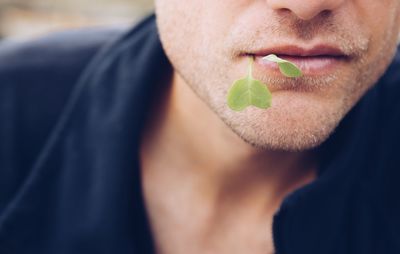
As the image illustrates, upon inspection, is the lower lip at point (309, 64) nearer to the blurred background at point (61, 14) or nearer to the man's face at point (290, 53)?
the man's face at point (290, 53)

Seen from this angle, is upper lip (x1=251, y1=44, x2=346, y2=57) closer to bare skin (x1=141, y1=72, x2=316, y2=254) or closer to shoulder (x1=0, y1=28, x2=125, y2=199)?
bare skin (x1=141, y1=72, x2=316, y2=254)

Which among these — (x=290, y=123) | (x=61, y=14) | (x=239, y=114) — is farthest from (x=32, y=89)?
(x=61, y=14)

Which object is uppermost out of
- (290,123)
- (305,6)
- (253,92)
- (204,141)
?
(305,6)

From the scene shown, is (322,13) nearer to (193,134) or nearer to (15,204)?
(193,134)

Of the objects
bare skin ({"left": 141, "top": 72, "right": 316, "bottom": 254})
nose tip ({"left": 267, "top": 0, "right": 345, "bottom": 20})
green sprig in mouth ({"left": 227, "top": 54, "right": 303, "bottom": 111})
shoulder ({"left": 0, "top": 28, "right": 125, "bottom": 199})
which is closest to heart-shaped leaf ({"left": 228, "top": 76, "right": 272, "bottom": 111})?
green sprig in mouth ({"left": 227, "top": 54, "right": 303, "bottom": 111})

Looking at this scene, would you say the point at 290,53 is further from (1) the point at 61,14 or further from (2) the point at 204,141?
(1) the point at 61,14

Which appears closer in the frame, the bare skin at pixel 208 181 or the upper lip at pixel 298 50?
the upper lip at pixel 298 50

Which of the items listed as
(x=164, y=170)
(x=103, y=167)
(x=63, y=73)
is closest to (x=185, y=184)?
(x=164, y=170)

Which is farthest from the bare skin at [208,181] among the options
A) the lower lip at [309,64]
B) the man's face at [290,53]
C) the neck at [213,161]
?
the lower lip at [309,64]
